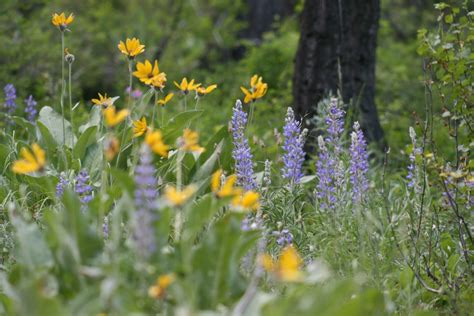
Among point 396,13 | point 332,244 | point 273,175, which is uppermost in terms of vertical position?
point 332,244

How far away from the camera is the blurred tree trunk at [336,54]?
19.3 ft

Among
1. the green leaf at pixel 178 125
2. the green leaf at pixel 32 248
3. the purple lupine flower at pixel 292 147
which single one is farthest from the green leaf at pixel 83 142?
the green leaf at pixel 32 248

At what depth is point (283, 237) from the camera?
10.9 feet

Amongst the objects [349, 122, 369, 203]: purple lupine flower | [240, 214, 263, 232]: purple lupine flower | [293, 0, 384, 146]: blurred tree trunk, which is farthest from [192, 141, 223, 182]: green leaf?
[293, 0, 384, 146]: blurred tree trunk

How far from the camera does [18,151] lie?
460cm

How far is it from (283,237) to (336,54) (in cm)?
278

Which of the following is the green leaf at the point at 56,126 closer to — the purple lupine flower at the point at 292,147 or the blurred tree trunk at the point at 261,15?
the purple lupine flower at the point at 292,147

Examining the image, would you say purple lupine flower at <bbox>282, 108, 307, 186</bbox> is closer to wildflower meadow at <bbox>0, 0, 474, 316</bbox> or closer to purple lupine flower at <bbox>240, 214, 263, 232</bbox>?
wildflower meadow at <bbox>0, 0, 474, 316</bbox>

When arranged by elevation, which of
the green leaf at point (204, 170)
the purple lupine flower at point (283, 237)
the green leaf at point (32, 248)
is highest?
the green leaf at point (32, 248)

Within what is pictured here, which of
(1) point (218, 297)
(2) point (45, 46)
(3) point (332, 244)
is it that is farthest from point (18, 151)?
(2) point (45, 46)

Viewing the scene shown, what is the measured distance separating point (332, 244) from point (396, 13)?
1177 centimetres

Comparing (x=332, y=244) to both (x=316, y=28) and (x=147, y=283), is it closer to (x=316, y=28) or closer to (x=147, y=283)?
(x=147, y=283)

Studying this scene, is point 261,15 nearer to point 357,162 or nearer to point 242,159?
point 242,159

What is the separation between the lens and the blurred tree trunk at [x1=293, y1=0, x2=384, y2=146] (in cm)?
589
